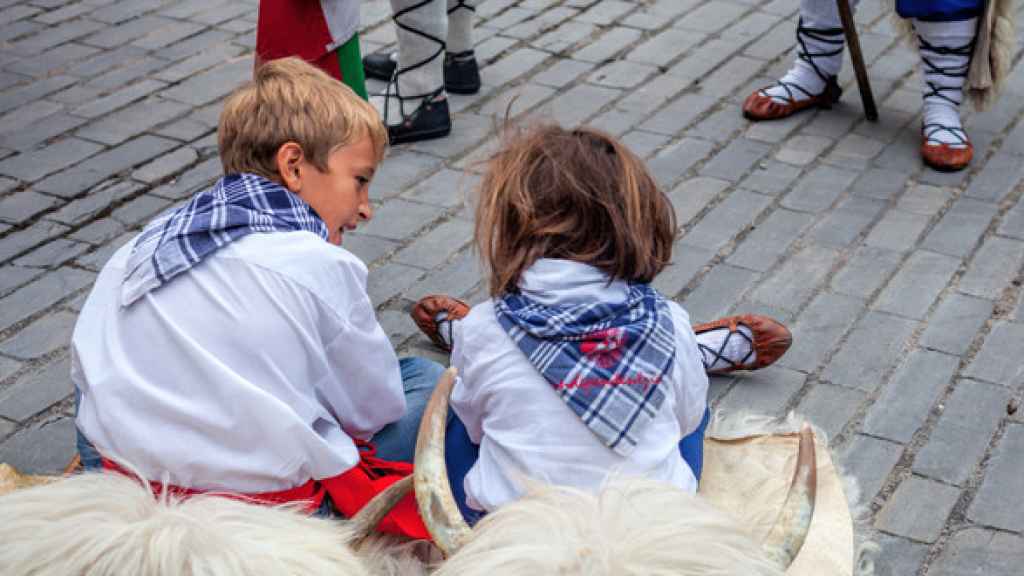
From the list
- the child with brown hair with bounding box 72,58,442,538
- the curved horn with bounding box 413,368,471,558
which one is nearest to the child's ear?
the child with brown hair with bounding box 72,58,442,538

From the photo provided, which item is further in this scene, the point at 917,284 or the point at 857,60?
the point at 857,60

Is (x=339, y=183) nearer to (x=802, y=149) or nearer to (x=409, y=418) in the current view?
(x=409, y=418)

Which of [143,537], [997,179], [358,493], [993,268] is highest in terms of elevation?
[143,537]

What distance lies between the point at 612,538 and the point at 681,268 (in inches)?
95.6

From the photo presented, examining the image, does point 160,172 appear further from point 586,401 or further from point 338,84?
point 586,401

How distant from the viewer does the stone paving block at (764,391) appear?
3.43 meters

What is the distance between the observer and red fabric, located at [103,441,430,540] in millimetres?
2412

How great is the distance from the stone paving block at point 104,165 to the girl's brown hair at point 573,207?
8.73 ft

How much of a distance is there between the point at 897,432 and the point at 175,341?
75.3 inches

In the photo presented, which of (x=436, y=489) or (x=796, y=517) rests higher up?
(x=436, y=489)

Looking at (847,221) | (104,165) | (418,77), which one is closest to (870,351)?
(847,221)

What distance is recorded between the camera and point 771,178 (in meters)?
4.73

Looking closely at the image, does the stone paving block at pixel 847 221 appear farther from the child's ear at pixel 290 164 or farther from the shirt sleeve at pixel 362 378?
the child's ear at pixel 290 164

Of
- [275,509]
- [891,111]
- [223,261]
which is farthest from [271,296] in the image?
[891,111]
